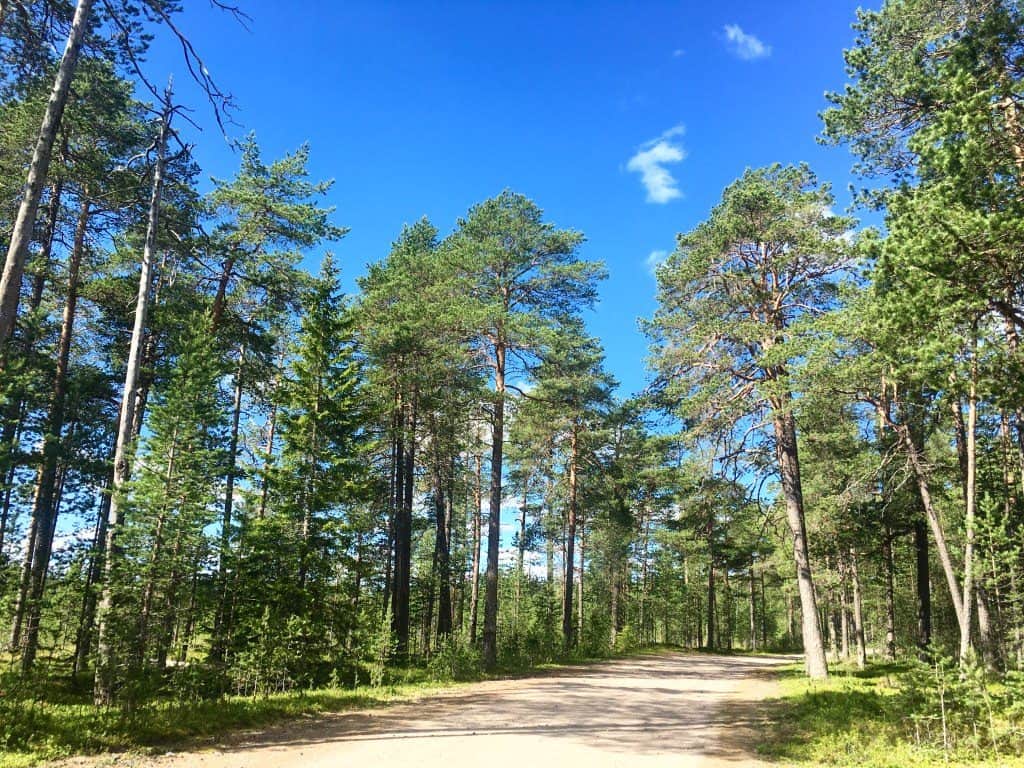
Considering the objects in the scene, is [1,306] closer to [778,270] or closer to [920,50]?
[920,50]

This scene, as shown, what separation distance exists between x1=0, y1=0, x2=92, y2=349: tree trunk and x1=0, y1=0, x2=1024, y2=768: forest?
6 cm

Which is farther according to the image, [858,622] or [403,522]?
[858,622]

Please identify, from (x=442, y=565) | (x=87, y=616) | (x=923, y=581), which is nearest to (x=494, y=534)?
(x=442, y=565)

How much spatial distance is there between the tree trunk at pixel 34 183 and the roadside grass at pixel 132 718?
15.9ft

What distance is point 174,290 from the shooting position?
16609 millimetres

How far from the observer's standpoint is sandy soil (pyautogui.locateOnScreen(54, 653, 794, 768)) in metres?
A: 7.39

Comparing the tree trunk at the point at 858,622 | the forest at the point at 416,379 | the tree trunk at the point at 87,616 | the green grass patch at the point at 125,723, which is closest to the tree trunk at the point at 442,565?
the forest at the point at 416,379

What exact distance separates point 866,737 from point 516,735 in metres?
5.17

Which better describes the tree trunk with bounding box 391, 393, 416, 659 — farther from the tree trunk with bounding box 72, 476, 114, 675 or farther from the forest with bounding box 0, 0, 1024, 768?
the tree trunk with bounding box 72, 476, 114, 675

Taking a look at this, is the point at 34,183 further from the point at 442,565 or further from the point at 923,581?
the point at 923,581

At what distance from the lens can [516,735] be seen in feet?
Result: 29.7

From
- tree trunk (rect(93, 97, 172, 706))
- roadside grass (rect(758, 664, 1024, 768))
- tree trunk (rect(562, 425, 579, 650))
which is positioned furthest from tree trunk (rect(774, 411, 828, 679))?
tree trunk (rect(93, 97, 172, 706))

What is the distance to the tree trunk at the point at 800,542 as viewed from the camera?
15570 millimetres

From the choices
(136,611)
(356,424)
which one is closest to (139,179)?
(356,424)
